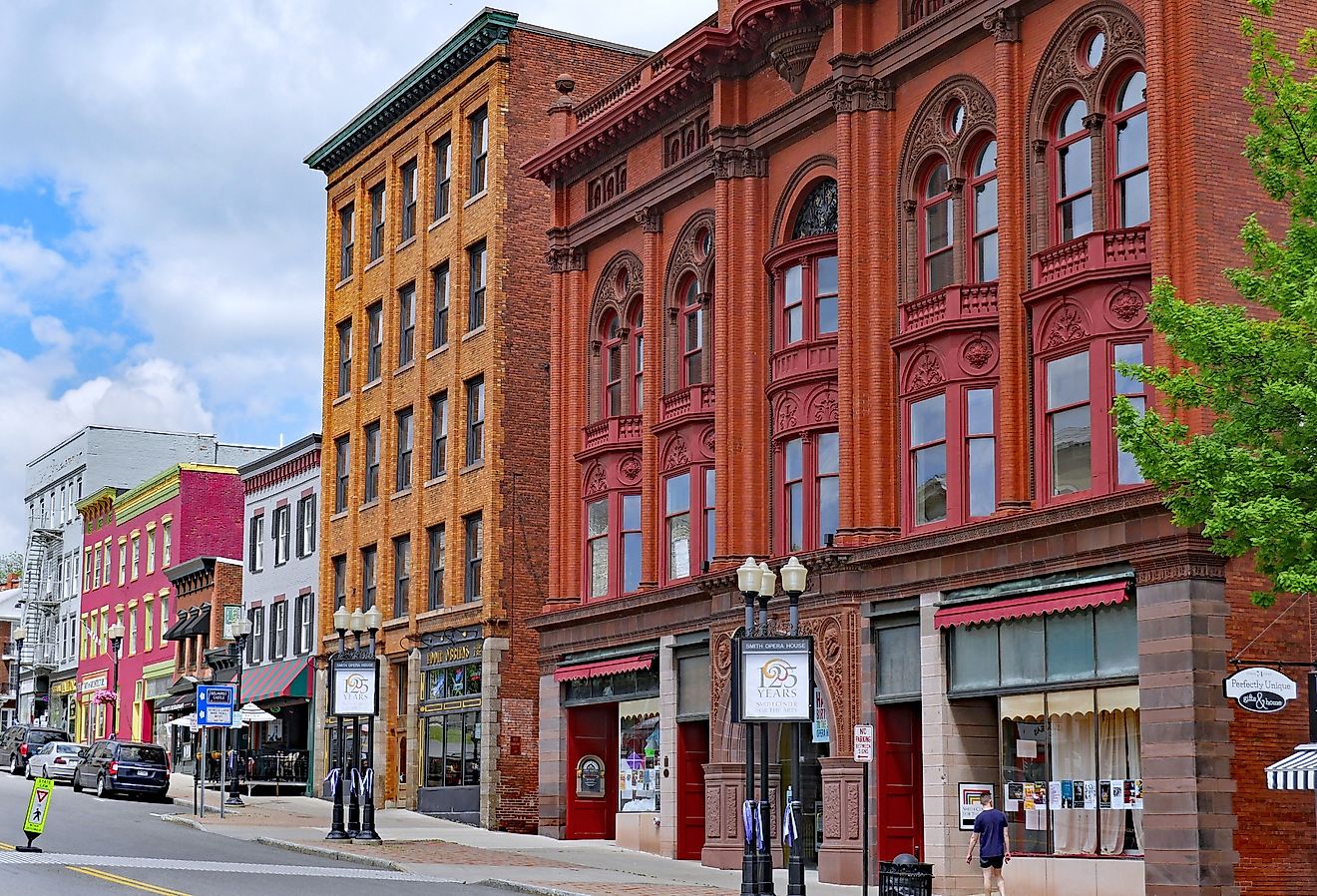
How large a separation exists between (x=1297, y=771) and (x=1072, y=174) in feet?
34.7

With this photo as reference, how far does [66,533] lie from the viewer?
95.7 m

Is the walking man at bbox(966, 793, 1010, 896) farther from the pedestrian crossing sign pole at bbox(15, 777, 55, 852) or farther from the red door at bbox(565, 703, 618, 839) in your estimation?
the red door at bbox(565, 703, 618, 839)

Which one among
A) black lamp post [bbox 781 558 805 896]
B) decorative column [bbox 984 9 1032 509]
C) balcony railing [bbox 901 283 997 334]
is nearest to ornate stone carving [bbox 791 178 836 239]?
balcony railing [bbox 901 283 997 334]

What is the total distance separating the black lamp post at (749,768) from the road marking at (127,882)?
784 centimetres

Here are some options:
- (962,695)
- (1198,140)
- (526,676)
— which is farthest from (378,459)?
(1198,140)

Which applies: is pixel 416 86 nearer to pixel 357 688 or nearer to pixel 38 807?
pixel 357 688

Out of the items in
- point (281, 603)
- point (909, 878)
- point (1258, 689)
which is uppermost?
point (281, 603)

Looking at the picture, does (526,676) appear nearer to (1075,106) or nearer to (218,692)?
(218,692)

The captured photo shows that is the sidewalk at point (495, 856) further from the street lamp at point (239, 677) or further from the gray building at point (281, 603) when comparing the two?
the gray building at point (281, 603)

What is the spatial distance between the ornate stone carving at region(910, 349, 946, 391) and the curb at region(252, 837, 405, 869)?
1231 cm

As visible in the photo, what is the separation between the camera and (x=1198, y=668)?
83.4 ft

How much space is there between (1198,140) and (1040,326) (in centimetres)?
396

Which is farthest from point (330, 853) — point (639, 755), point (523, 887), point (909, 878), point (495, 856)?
point (909, 878)

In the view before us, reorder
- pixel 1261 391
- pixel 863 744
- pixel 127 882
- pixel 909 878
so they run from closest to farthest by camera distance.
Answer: pixel 1261 391 → pixel 909 878 → pixel 863 744 → pixel 127 882
